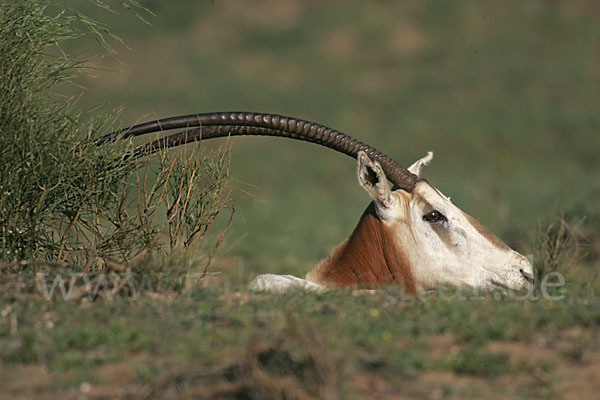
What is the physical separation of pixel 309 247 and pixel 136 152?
327 inches

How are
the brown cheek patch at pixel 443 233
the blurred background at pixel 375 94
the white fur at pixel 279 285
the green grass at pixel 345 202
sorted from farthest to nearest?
the blurred background at pixel 375 94 < the brown cheek patch at pixel 443 233 < the white fur at pixel 279 285 < the green grass at pixel 345 202

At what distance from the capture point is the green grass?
439cm

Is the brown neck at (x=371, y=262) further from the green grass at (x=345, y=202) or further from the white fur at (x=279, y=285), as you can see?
the green grass at (x=345, y=202)

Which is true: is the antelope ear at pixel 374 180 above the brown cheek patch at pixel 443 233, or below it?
above

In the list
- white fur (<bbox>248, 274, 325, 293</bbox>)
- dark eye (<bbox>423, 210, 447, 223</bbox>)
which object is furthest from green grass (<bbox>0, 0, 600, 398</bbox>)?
dark eye (<bbox>423, 210, 447, 223</bbox>)

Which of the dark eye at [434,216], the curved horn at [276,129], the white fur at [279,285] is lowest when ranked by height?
the white fur at [279,285]

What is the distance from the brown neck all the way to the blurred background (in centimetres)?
429

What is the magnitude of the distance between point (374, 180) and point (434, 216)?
63 cm

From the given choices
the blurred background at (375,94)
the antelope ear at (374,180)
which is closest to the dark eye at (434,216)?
the antelope ear at (374,180)

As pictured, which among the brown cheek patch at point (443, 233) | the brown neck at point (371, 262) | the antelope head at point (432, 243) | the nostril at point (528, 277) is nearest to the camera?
the nostril at point (528, 277)

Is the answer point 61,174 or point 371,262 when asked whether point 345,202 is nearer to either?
point 371,262

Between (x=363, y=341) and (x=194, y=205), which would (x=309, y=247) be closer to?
(x=194, y=205)

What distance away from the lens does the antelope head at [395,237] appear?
21.9ft

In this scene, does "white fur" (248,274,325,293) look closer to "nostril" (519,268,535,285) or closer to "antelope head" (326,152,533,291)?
"antelope head" (326,152,533,291)
